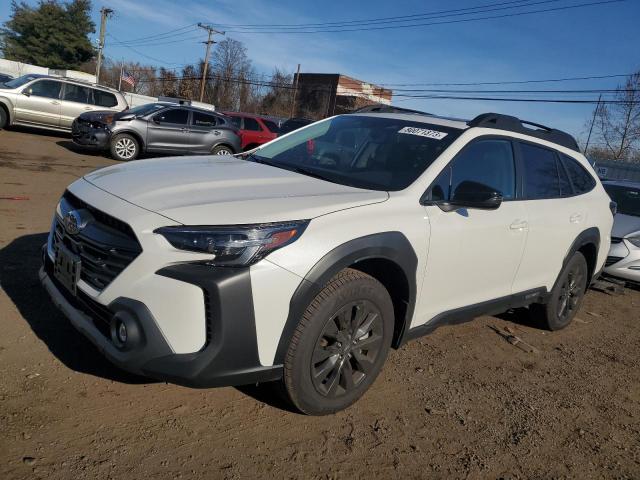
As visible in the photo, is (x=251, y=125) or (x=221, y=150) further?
(x=251, y=125)

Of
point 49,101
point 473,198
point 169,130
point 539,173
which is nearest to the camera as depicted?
point 473,198

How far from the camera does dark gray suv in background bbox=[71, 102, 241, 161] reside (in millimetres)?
12797

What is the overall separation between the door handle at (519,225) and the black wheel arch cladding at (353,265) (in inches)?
43.8

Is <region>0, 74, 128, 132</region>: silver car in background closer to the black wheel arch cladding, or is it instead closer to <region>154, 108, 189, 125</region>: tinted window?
<region>154, 108, 189, 125</region>: tinted window

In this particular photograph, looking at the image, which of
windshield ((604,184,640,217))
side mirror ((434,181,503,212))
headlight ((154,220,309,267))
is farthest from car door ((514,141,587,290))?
windshield ((604,184,640,217))

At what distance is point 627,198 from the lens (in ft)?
27.4

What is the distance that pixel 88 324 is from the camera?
2.68 m

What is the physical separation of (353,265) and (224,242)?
855 millimetres

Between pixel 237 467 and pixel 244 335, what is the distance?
64 cm

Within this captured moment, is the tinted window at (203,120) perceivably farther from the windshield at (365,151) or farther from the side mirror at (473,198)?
the side mirror at (473,198)

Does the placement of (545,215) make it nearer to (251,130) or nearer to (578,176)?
(578,176)

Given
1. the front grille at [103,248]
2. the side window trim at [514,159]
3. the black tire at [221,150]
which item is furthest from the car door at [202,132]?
the front grille at [103,248]

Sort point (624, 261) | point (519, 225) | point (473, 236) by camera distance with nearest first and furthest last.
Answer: point (473, 236), point (519, 225), point (624, 261)

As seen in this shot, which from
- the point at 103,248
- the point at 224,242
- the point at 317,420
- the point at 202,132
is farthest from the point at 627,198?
the point at 202,132
